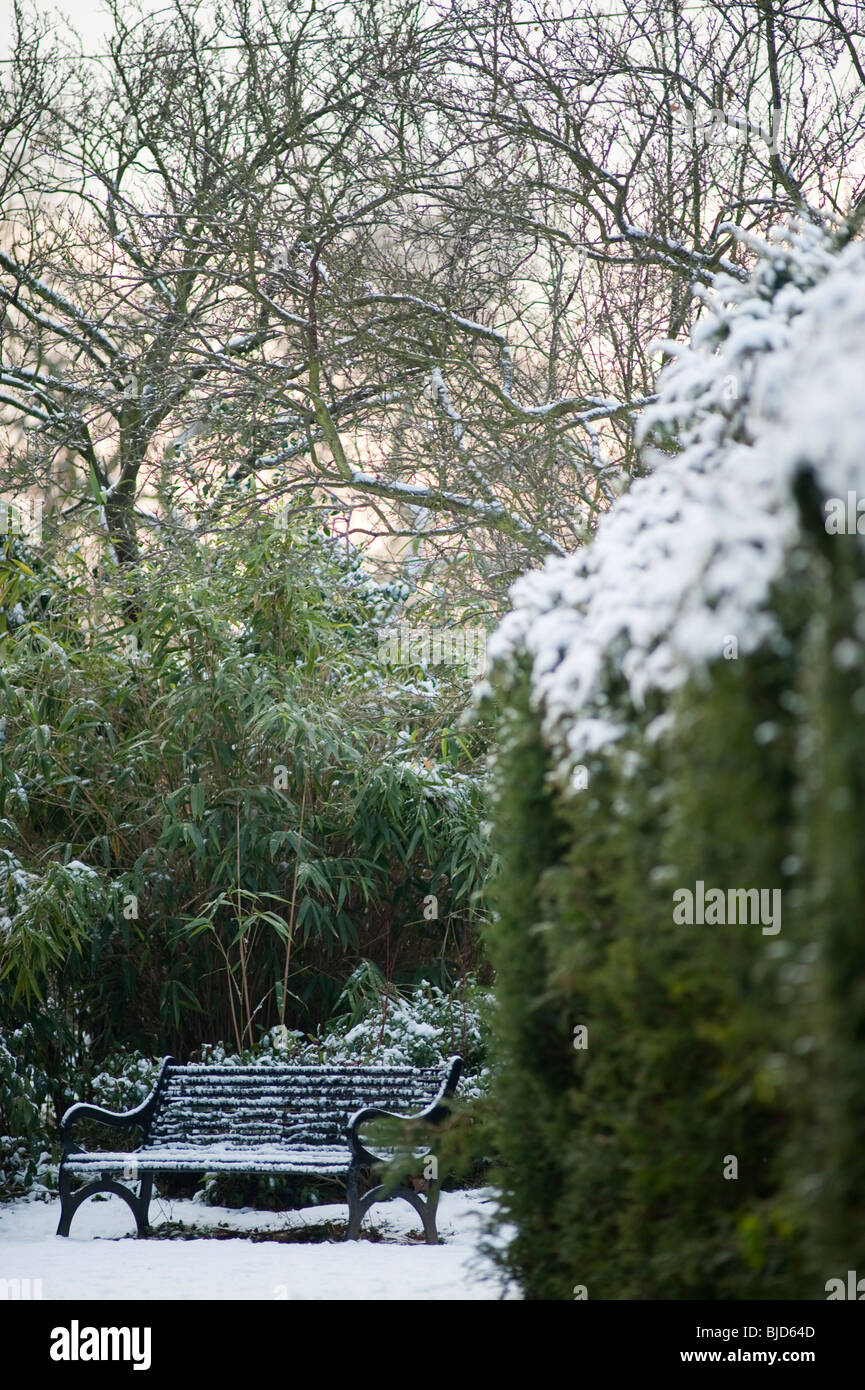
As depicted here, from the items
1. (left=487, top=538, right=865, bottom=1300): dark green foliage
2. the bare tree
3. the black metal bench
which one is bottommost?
the black metal bench

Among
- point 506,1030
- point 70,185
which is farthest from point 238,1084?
point 70,185

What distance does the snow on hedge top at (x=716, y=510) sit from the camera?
1.51 metres

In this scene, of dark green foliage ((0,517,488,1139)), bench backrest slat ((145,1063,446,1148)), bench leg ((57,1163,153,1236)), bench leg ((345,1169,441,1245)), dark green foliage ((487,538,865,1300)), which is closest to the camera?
dark green foliage ((487,538,865,1300))

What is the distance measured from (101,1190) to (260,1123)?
663 millimetres

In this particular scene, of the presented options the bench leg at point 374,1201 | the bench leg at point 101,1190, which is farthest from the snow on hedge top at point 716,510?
the bench leg at point 101,1190

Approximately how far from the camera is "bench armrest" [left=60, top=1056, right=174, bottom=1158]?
5094mm

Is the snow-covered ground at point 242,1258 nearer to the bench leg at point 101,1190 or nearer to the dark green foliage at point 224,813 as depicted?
the bench leg at point 101,1190

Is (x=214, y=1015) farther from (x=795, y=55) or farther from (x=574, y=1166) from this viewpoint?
(x=795, y=55)

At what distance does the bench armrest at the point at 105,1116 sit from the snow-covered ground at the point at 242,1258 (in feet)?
1.14

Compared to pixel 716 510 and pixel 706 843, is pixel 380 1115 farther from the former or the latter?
Result: pixel 716 510

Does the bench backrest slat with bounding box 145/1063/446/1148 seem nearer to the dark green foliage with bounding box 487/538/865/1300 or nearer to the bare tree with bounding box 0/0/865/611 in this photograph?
the dark green foliage with bounding box 487/538/865/1300

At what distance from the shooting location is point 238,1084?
5.44 m

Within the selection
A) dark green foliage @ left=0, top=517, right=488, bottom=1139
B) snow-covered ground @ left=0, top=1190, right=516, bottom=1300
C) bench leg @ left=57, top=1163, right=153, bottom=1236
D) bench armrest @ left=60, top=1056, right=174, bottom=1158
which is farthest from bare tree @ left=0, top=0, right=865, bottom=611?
bench leg @ left=57, top=1163, right=153, bottom=1236

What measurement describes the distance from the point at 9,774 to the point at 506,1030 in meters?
3.65
